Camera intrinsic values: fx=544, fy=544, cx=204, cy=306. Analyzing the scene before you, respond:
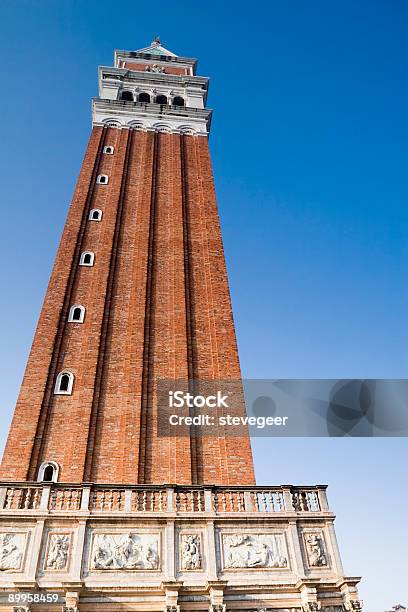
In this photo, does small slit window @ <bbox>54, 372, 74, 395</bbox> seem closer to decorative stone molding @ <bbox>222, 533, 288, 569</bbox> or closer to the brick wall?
the brick wall

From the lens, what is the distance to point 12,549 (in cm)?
1227

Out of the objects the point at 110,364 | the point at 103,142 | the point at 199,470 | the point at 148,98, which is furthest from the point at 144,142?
the point at 199,470

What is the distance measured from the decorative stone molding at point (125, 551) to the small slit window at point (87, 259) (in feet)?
45.4

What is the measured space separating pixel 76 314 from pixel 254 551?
1233 cm

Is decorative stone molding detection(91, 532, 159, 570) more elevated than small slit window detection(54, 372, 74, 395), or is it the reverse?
small slit window detection(54, 372, 74, 395)

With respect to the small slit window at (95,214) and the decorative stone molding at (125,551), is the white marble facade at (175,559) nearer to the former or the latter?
the decorative stone molding at (125,551)

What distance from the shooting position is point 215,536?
1308cm

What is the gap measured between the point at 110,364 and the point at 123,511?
26.7 feet

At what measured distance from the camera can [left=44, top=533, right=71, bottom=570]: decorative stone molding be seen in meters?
12.2

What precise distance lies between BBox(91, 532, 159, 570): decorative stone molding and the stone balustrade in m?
0.61

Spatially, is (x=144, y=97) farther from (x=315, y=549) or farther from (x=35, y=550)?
(x=315, y=549)

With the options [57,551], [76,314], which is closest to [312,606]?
[57,551]

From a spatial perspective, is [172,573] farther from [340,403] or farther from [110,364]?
[110,364]

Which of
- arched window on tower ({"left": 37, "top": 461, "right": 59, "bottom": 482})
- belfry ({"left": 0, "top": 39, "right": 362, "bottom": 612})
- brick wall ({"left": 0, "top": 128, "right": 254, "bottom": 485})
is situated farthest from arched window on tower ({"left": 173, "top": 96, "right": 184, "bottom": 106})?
arched window on tower ({"left": 37, "top": 461, "right": 59, "bottom": 482})
